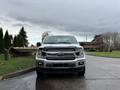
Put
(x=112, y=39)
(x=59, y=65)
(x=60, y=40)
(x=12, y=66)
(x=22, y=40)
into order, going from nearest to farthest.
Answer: (x=59, y=65) < (x=60, y=40) < (x=12, y=66) < (x=22, y=40) < (x=112, y=39)

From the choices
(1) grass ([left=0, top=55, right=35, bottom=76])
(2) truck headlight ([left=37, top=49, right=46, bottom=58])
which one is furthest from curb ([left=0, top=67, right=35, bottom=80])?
(2) truck headlight ([left=37, top=49, right=46, bottom=58])

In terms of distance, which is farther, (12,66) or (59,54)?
(12,66)

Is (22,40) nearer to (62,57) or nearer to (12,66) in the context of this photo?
(12,66)

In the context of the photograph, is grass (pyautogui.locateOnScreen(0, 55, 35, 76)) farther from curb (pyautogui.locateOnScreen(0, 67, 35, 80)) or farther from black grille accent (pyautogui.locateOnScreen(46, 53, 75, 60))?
black grille accent (pyautogui.locateOnScreen(46, 53, 75, 60))

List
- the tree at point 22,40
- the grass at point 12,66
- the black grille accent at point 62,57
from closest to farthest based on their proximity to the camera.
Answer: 1. the black grille accent at point 62,57
2. the grass at point 12,66
3. the tree at point 22,40

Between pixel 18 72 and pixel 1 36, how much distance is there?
2862cm

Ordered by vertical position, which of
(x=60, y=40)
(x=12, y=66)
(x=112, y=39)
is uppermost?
(x=112, y=39)

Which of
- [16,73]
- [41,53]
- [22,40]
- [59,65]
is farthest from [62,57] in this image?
[22,40]

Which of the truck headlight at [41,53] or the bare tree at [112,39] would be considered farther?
the bare tree at [112,39]

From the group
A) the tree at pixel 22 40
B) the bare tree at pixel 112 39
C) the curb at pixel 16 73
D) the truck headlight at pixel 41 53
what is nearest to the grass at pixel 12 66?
the curb at pixel 16 73

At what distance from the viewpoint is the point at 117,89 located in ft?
28.9

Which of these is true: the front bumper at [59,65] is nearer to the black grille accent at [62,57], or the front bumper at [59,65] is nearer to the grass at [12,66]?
the black grille accent at [62,57]

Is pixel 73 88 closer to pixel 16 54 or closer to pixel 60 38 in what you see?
pixel 60 38

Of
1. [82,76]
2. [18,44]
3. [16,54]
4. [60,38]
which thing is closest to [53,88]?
[82,76]
